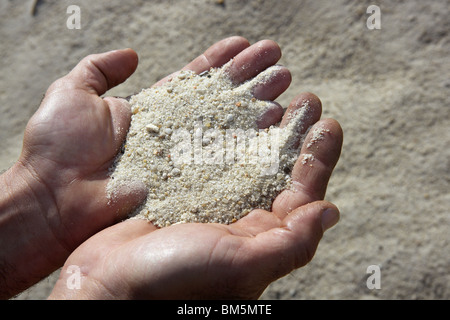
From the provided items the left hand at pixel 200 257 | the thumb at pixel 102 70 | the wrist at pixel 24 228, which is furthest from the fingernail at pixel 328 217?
the thumb at pixel 102 70

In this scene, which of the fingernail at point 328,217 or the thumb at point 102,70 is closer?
the fingernail at point 328,217

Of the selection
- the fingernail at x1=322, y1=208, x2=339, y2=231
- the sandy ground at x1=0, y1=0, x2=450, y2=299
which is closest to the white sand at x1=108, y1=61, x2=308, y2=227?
the fingernail at x1=322, y1=208, x2=339, y2=231

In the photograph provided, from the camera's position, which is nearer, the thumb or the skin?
the skin

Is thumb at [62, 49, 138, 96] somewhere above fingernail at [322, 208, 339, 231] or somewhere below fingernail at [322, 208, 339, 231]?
above

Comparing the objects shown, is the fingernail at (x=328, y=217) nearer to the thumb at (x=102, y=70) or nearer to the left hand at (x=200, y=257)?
the left hand at (x=200, y=257)

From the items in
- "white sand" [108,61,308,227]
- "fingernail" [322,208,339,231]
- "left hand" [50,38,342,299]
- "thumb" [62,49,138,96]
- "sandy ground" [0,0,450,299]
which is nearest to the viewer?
"left hand" [50,38,342,299]

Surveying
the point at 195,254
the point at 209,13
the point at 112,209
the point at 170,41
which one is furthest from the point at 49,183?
the point at 209,13

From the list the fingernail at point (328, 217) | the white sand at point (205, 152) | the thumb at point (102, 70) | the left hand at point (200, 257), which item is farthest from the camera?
the thumb at point (102, 70)

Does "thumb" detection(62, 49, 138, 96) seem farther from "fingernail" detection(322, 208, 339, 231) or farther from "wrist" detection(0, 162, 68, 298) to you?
"fingernail" detection(322, 208, 339, 231)
